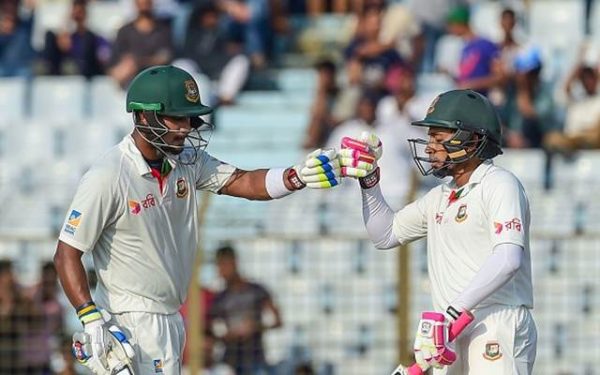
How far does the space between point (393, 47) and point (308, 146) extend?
56.0 inches

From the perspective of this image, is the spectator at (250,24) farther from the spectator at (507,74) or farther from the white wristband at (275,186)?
the white wristband at (275,186)

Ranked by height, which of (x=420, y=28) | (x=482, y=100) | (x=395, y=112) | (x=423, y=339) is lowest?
(x=423, y=339)

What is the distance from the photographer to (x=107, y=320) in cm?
818

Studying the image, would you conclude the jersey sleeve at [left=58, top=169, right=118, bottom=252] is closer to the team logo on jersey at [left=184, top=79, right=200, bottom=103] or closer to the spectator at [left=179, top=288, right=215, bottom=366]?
the team logo on jersey at [left=184, top=79, right=200, bottom=103]

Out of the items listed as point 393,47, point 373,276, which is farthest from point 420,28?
point 373,276

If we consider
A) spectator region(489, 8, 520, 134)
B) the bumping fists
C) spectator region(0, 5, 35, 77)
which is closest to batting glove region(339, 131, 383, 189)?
the bumping fists

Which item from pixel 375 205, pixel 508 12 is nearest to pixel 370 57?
pixel 508 12

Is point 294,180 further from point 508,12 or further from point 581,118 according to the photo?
point 508,12

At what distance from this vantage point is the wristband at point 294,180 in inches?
336

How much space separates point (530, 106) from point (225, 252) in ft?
12.6

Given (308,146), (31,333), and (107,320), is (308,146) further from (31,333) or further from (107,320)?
(107,320)

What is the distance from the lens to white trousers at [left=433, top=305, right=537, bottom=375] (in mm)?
8078

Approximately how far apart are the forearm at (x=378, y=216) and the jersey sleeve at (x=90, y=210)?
4.42 feet

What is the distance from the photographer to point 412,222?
854 centimetres
